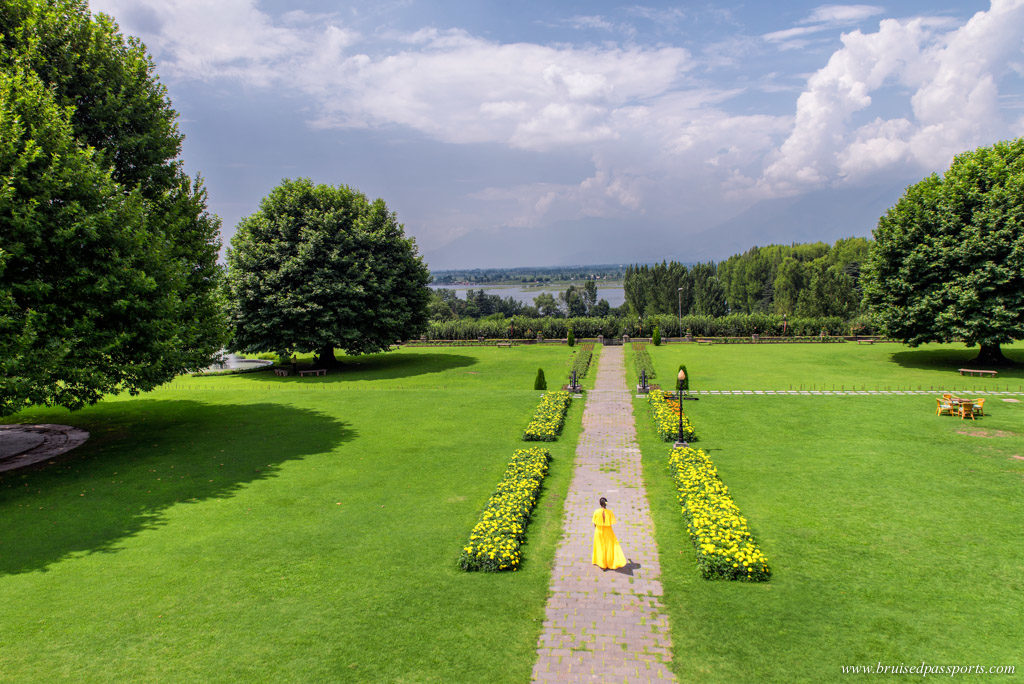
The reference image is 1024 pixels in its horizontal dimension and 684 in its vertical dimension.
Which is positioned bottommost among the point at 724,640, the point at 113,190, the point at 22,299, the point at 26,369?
the point at 724,640

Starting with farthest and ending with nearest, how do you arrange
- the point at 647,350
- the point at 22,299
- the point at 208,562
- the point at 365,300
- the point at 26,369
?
the point at 647,350 < the point at 365,300 < the point at 22,299 < the point at 26,369 < the point at 208,562

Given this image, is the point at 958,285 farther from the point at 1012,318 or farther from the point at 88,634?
the point at 88,634

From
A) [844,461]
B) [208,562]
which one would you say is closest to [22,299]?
[208,562]

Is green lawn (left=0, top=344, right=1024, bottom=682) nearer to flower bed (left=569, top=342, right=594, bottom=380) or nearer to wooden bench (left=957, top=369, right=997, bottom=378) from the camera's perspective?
wooden bench (left=957, top=369, right=997, bottom=378)

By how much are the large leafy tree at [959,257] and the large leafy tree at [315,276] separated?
105 feet

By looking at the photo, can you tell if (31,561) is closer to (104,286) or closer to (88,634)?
(88,634)

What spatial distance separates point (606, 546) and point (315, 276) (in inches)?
1174

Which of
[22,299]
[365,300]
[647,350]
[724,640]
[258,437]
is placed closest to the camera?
[724,640]

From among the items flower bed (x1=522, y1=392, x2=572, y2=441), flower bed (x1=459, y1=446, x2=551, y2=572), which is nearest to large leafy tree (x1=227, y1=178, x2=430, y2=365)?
flower bed (x1=522, y1=392, x2=572, y2=441)

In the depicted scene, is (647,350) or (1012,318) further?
(647,350)

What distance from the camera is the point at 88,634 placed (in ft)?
28.7

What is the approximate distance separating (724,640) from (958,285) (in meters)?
32.2

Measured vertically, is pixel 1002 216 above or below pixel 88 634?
above

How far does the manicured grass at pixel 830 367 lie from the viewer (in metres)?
29.2
